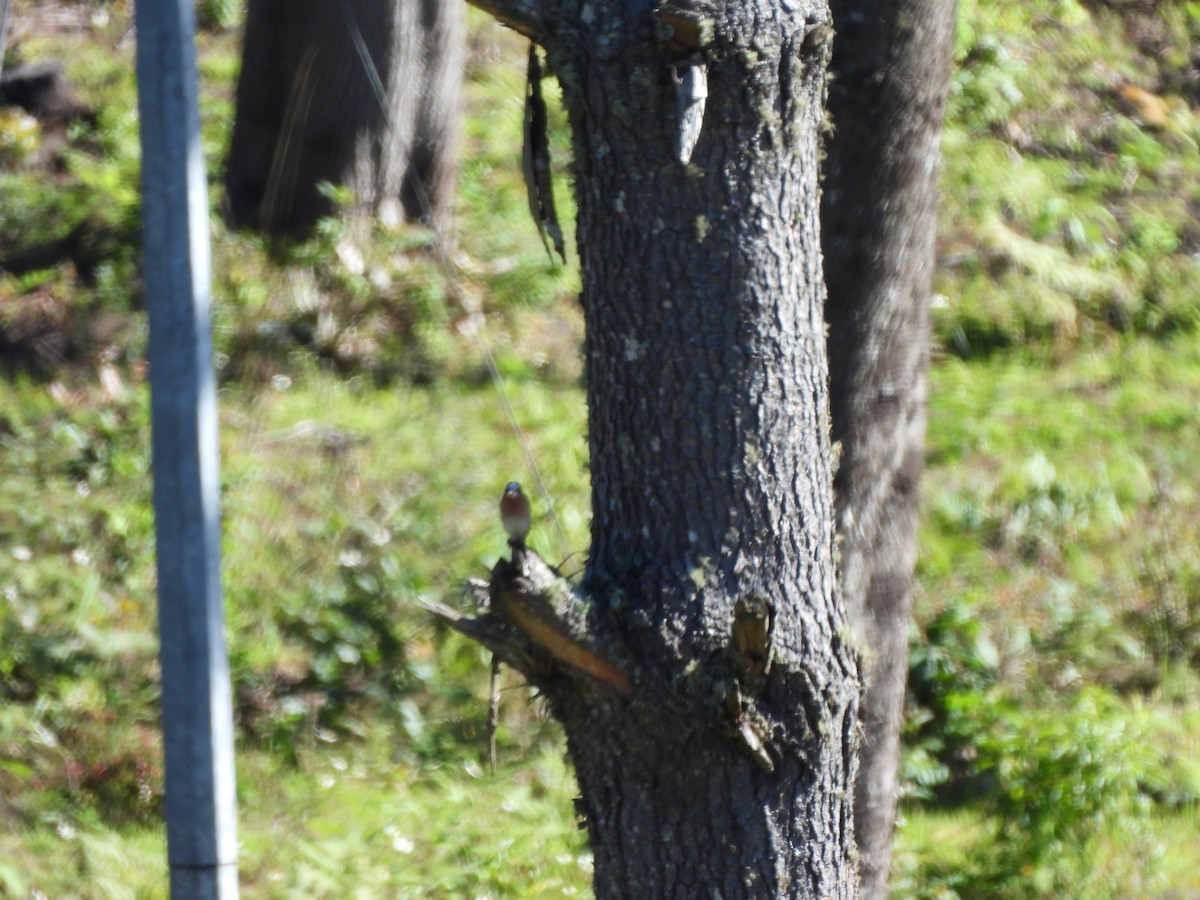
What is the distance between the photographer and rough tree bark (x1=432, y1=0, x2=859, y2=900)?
8.73 ft

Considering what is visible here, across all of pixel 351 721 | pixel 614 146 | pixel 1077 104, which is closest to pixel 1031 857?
pixel 351 721

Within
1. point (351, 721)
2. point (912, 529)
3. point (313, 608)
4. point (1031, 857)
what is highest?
point (912, 529)

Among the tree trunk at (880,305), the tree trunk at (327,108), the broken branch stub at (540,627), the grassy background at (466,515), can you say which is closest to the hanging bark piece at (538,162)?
the broken branch stub at (540,627)

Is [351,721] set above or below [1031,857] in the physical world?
above

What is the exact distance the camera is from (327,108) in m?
7.48

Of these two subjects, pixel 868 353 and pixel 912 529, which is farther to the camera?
pixel 912 529

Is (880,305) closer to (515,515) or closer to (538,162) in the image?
(538,162)

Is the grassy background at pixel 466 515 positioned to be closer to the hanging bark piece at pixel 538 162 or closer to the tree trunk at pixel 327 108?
the tree trunk at pixel 327 108

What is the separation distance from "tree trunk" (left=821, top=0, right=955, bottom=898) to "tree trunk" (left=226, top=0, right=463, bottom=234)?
12.9 feet

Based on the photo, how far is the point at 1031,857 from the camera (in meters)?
4.81

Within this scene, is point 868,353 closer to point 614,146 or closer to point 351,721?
point 614,146

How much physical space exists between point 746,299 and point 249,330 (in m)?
4.73

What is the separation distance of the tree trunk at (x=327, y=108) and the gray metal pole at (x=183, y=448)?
4716 mm

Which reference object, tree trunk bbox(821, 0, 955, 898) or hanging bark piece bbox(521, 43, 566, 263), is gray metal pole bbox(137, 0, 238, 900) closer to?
hanging bark piece bbox(521, 43, 566, 263)
